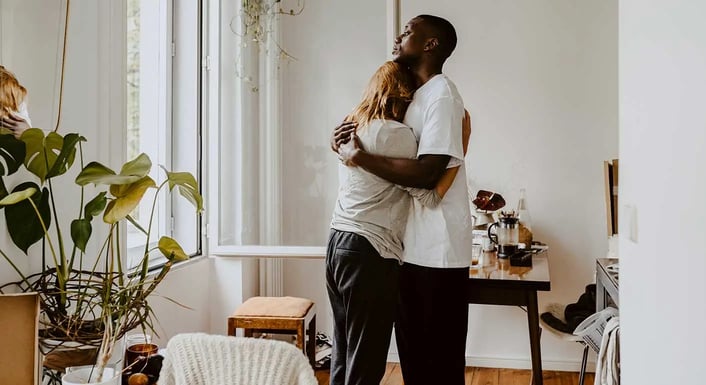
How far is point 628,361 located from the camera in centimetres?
163

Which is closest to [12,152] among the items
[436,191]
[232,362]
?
[232,362]

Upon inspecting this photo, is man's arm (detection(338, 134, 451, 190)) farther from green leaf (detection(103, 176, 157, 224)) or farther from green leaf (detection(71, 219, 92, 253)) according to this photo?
green leaf (detection(71, 219, 92, 253))

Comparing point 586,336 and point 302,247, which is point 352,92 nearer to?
point 302,247

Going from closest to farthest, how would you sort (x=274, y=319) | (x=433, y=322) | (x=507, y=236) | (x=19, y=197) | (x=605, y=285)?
1. (x=19, y=197)
2. (x=433, y=322)
3. (x=605, y=285)
4. (x=274, y=319)
5. (x=507, y=236)

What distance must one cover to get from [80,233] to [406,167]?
0.95 metres

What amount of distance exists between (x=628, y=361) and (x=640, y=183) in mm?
475

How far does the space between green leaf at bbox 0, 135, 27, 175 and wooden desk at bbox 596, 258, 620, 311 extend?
1838mm

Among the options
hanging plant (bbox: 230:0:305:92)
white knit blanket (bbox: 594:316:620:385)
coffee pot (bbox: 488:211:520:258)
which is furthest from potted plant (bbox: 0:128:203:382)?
hanging plant (bbox: 230:0:305:92)

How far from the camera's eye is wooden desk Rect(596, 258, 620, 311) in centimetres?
223

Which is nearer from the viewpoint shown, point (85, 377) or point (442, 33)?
point (85, 377)

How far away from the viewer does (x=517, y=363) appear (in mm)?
3689

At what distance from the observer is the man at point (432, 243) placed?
2004 millimetres

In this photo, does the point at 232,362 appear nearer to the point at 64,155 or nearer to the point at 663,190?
the point at 64,155

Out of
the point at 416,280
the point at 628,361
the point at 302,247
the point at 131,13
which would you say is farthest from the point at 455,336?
the point at 131,13
